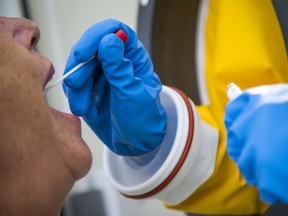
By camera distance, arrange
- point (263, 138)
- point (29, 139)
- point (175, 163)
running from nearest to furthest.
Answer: point (263, 138) < point (29, 139) < point (175, 163)

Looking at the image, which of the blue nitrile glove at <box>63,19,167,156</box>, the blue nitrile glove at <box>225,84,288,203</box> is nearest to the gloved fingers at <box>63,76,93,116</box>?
the blue nitrile glove at <box>63,19,167,156</box>

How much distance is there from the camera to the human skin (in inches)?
23.5

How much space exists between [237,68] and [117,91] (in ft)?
0.94

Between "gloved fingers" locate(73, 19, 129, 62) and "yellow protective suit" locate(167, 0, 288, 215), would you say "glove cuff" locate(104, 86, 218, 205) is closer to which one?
"yellow protective suit" locate(167, 0, 288, 215)

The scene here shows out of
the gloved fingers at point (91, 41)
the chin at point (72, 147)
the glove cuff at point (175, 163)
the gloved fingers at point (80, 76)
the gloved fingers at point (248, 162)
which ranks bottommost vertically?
the glove cuff at point (175, 163)

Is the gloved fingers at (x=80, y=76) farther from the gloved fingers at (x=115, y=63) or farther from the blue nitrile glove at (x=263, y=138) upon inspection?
the blue nitrile glove at (x=263, y=138)

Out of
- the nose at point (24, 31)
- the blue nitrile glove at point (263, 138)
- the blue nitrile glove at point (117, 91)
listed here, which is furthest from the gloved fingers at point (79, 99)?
the blue nitrile glove at point (263, 138)

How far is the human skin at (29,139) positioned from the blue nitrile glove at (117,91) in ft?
0.21

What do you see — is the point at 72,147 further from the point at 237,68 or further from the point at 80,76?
the point at 237,68

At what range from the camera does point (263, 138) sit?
1.44 ft

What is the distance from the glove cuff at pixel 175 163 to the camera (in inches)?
29.0

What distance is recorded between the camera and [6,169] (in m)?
0.60

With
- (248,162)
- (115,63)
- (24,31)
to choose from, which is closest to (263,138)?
(248,162)

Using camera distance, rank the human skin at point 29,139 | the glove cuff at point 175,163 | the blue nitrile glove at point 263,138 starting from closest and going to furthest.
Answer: the blue nitrile glove at point 263,138, the human skin at point 29,139, the glove cuff at point 175,163
